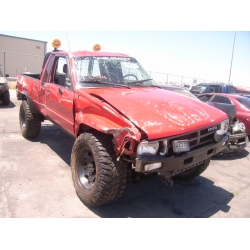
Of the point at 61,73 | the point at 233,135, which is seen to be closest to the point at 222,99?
the point at 233,135

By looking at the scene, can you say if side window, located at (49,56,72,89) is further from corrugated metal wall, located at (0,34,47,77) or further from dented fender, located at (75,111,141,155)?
corrugated metal wall, located at (0,34,47,77)

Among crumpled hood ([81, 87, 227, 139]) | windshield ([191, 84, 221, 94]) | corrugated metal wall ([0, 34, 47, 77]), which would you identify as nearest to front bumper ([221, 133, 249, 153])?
crumpled hood ([81, 87, 227, 139])

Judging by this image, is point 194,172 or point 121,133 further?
point 194,172

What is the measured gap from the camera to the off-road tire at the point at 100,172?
2.36 m

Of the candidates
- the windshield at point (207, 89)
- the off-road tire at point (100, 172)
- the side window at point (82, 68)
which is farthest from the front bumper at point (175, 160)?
the windshield at point (207, 89)

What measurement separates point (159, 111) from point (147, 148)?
1.99 ft

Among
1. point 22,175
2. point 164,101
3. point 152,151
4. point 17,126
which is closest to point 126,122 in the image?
point 152,151

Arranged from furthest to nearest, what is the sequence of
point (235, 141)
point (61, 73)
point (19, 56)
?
point (19, 56), point (235, 141), point (61, 73)

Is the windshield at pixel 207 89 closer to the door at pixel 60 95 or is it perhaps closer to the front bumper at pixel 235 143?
the front bumper at pixel 235 143

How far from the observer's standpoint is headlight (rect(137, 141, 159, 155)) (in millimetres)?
2107

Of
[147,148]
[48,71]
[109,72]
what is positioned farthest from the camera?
[48,71]

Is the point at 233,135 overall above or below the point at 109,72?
below

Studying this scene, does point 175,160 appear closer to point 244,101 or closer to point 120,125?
point 120,125

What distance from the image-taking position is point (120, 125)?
7.55ft
